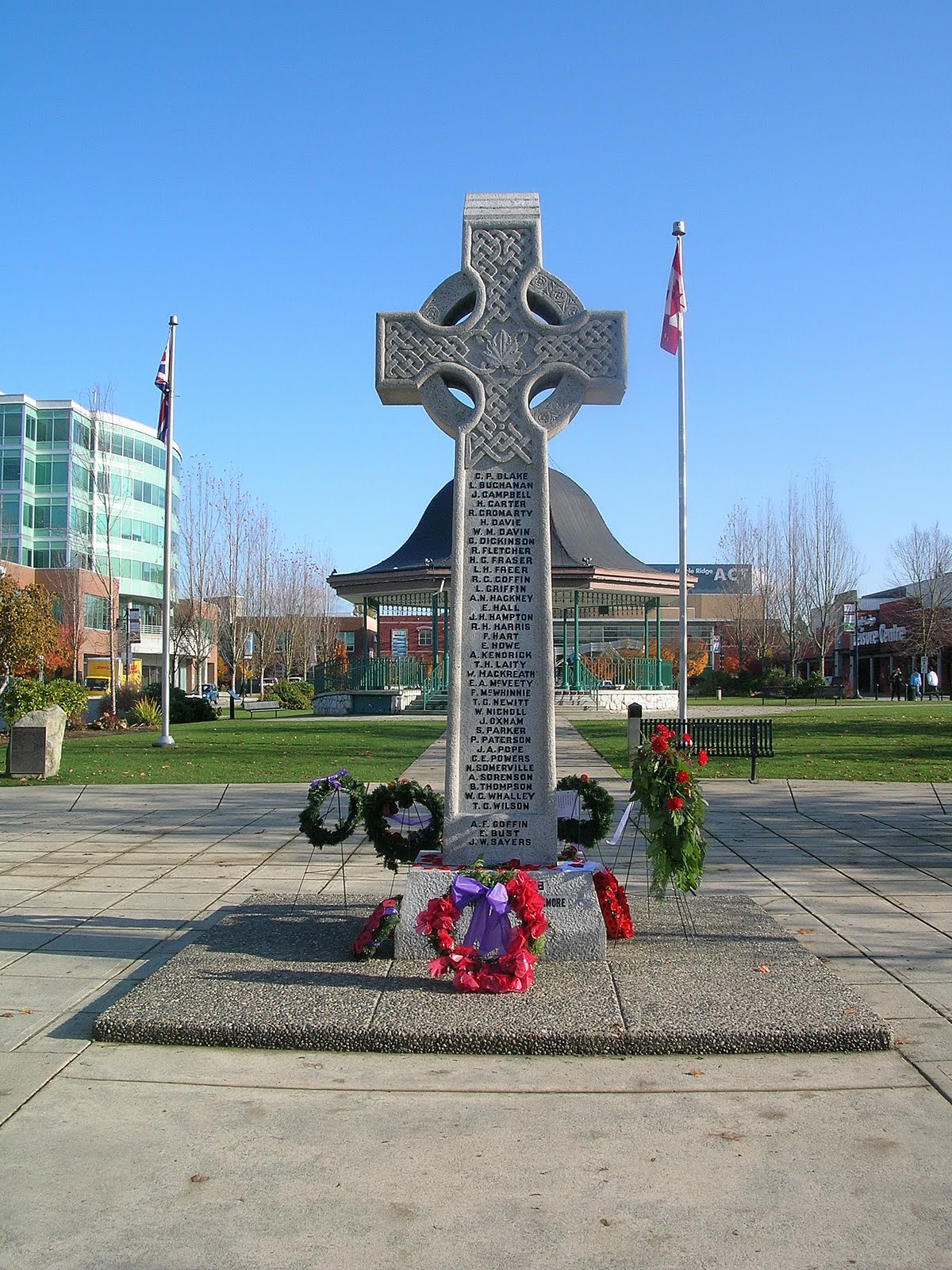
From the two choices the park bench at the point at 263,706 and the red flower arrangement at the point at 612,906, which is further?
the park bench at the point at 263,706

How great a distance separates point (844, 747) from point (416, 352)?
59.1 feet

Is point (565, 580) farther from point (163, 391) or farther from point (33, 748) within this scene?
point (33, 748)

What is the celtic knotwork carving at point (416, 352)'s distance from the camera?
6324mm

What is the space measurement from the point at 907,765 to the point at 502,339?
1446 cm

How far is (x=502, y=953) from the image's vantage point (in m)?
5.17

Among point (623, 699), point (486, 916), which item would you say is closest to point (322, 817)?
point (486, 916)

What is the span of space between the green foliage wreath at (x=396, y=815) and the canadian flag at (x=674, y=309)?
1748cm

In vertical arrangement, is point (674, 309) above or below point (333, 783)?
above

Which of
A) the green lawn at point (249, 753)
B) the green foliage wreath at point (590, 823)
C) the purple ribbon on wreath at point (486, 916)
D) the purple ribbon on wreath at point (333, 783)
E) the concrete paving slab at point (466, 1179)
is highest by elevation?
the purple ribbon on wreath at point (333, 783)

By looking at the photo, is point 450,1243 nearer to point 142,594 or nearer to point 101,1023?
point 101,1023

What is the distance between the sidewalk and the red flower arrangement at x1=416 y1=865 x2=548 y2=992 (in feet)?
1.96

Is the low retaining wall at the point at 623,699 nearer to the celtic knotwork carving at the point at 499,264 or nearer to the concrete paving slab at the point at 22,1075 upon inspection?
the celtic knotwork carving at the point at 499,264

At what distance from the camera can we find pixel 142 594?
77.5 meters

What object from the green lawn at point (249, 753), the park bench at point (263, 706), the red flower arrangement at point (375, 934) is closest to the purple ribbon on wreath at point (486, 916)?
the red flower arrangement at point (375, 934)
